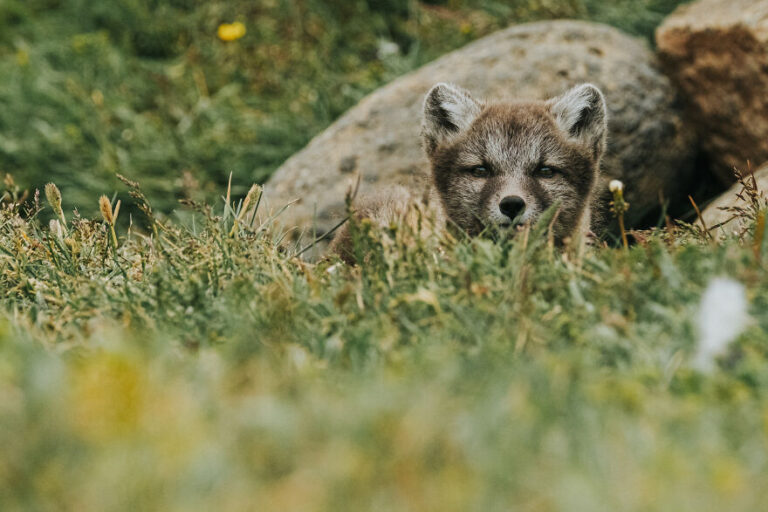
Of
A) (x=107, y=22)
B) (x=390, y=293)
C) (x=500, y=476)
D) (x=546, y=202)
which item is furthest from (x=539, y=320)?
(x=107, y=22)

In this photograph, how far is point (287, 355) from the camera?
2496 millimetres

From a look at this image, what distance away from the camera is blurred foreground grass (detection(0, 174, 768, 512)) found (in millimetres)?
1662

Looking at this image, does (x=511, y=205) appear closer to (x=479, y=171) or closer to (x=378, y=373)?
(x=479, y=171)

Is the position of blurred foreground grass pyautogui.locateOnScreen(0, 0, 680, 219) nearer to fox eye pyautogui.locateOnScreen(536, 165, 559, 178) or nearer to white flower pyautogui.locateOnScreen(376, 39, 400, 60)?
white flower pyautogui.locateOnScreen(376, 39, 400, 60)

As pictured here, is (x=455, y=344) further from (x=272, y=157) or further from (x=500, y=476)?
(x=272, y=157)

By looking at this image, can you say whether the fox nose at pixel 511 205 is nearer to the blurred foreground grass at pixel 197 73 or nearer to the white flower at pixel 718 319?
the white flower at pixel 718 319

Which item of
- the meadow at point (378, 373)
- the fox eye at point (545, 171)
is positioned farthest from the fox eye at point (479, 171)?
the meadow at point (378, 373)

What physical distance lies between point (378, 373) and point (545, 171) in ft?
9.33

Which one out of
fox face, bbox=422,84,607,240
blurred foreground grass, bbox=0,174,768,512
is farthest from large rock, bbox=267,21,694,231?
blurred foreground grass, bbox=0,174,768,512

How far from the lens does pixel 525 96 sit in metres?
6.48

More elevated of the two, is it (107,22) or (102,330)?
(102,330)

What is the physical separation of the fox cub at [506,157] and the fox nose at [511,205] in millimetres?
87

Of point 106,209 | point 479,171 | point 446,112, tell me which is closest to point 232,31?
point 446,112

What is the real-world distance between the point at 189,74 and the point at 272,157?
1.78 metres
